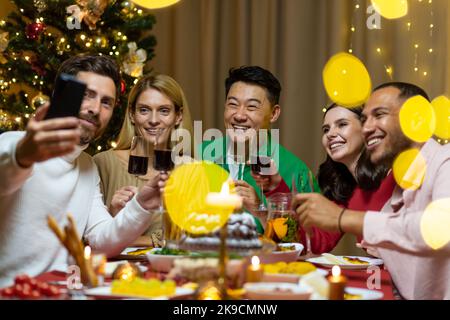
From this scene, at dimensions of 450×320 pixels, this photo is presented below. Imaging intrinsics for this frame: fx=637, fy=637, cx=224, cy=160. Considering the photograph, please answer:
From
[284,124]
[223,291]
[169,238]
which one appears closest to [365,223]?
[223,291]

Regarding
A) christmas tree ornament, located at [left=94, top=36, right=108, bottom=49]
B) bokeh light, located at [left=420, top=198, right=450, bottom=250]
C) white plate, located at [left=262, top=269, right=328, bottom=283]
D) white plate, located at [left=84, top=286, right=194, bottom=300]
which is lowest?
white plate, located at [left=84, top=286, right=194, bottom=300]

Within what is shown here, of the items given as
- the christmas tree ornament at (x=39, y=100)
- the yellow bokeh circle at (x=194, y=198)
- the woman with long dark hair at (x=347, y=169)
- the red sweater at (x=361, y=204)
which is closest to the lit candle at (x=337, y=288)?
the yellow bokeh circle at (x=194, y=198)

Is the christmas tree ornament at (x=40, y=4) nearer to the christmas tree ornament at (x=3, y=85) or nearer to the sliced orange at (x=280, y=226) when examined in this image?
the christmas tree ornament at (x=3, y=85)

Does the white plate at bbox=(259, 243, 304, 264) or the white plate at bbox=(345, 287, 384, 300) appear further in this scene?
the white plate at bbox=(259, 243, 304, 264)

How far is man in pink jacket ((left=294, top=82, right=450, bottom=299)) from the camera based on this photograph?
1626 millimetres

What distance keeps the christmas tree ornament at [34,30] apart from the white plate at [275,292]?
2.98m

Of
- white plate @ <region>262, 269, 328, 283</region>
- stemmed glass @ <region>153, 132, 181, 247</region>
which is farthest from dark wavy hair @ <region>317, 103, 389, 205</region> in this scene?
white plate @ <region>262, 269, 328, 283</region>

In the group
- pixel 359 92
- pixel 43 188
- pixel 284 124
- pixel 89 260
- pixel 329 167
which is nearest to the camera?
pixel 89 260

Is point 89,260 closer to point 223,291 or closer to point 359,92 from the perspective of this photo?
point 223,291

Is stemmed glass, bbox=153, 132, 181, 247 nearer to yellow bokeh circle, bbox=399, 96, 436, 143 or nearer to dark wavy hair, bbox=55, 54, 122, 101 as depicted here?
dark wavy hair, bbox=55, 54, 122, 101

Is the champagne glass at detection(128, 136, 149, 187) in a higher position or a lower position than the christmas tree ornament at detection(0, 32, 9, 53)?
lower

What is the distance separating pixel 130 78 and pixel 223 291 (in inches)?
116

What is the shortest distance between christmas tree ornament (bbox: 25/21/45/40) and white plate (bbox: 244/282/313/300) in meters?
2.98

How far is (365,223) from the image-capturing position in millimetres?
1615
